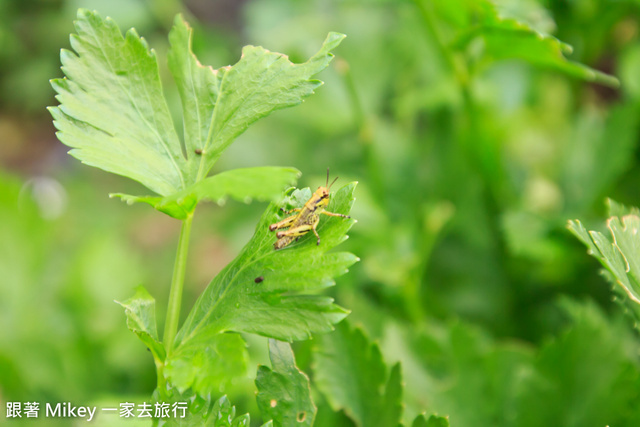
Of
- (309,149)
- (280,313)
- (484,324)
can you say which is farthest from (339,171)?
(280,313)

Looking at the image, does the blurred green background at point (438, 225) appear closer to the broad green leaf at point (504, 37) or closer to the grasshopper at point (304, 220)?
the broad green leaf at point (504, 37)

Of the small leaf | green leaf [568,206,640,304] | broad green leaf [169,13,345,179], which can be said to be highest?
broad green leaf [169,13,345,179]

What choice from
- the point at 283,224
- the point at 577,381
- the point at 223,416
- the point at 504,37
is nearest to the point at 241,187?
the point at 283,224

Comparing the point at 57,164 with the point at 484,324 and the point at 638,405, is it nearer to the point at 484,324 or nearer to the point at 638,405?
the point at 484,324

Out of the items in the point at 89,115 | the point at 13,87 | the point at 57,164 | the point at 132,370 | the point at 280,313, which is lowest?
the point at 280,313

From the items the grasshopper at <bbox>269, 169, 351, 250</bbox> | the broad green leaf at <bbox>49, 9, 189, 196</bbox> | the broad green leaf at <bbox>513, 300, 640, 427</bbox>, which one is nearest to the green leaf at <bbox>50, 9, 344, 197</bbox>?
the broad green leaf at <bbox>49, 9, 189, 196</bbox>

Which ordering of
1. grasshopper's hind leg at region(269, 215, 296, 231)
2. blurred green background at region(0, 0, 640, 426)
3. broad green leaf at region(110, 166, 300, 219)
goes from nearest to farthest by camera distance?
1. broad green leaf at region(110, 166, 300, 219)
2. grasshopper's hind leg at region(269, 215, 296, 231)
3. blurred green background at region(0, 0, 640, 426)

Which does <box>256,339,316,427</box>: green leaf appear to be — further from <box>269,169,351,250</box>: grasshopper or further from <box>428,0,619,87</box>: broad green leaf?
<box>428,0,619,87</box>: broad green leaf
